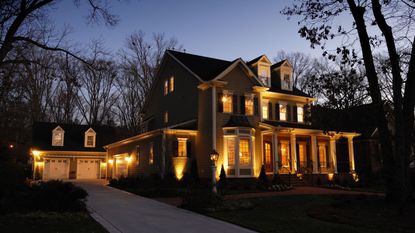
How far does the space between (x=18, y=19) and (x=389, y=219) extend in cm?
1358

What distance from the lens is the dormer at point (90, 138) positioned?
124 feet

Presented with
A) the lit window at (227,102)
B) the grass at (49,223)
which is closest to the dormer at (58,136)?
the lit window at (227,102)

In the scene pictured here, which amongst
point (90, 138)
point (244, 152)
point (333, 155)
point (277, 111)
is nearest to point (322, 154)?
point (333, 155)

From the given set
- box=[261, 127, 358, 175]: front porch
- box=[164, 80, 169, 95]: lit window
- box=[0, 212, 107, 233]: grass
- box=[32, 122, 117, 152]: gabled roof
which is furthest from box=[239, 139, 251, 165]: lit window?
box=[32, 122, 117, 152]: gabled roof

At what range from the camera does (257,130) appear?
24.7 metres

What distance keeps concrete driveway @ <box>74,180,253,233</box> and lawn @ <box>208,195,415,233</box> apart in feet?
2.49

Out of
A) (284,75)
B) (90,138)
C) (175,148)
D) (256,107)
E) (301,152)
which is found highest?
(284,75)

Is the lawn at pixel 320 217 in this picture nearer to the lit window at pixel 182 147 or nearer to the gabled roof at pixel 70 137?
the lit window at pixel 182 147

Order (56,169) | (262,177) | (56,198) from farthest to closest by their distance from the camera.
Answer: (56,169), (262,177), (56,198)

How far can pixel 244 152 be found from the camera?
23.3 meters

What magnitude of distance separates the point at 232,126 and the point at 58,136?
2149cm

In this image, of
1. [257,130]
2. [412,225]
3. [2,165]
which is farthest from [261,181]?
[2,165]

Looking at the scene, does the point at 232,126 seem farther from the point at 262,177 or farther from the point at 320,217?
the point at 320,217

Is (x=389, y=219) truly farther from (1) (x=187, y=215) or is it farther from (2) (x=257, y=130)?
(2) (x=257, y=130)
